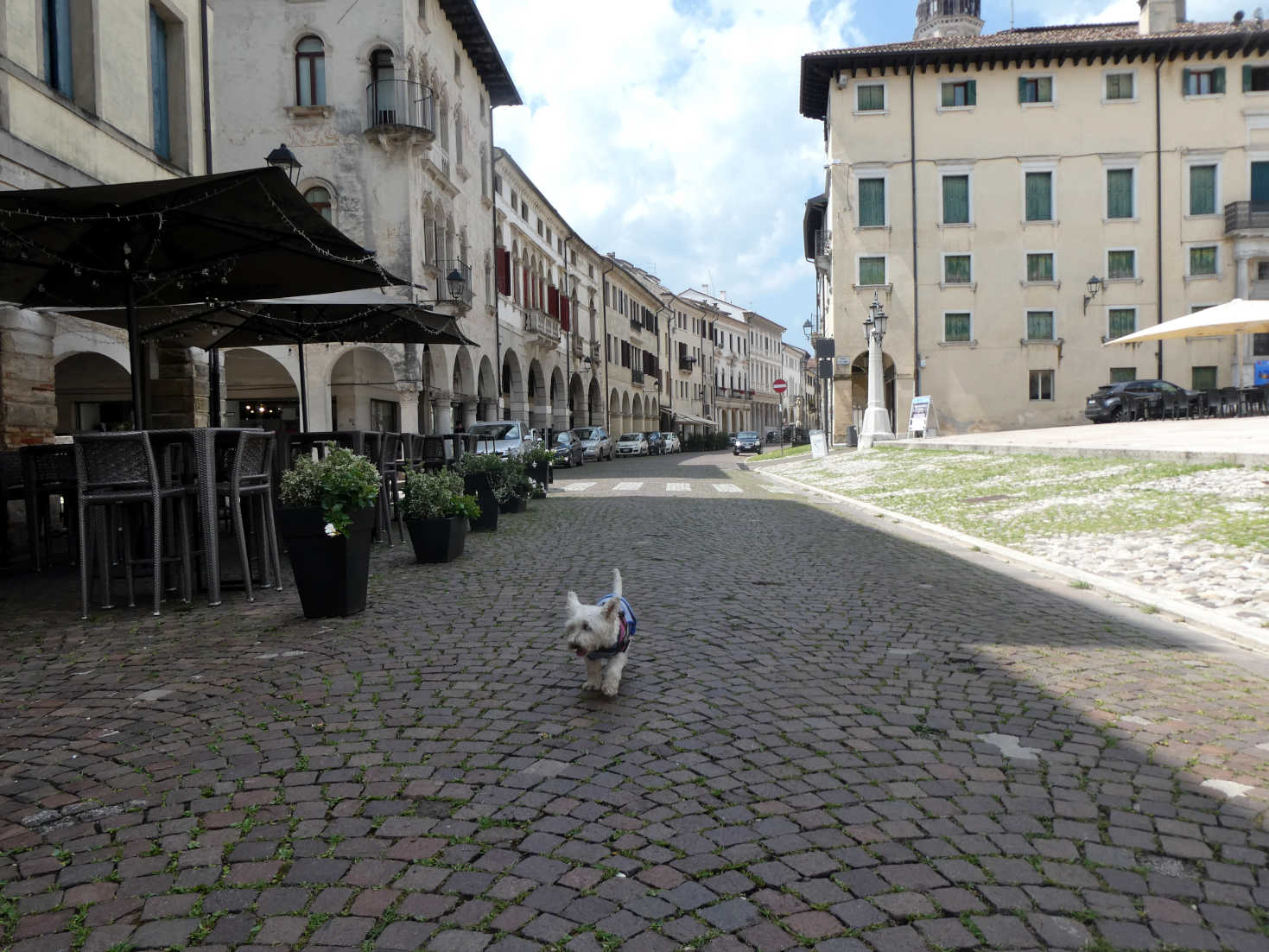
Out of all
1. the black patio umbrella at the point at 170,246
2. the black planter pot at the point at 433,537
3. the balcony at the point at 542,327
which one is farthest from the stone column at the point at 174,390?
the balcony at the point at 542,327

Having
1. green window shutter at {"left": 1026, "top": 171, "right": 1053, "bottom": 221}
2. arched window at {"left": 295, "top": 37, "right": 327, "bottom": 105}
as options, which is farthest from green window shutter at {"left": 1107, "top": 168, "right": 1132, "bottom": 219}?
arched window at {"left": 295, "top": 37, "right": 327, "bottom": 105}

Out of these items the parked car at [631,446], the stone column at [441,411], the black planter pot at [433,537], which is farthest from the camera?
the parked car at [631,446]

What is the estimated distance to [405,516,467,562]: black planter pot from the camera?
27.0 feet

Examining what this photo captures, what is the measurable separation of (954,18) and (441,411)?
176 feet

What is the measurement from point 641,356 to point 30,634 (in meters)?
61.3

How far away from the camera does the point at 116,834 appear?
283 cm

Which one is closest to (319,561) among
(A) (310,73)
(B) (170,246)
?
(B) (170,246)

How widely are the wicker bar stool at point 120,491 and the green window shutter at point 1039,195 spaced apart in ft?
125

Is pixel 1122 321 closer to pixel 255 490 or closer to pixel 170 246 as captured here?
pixel 170 246

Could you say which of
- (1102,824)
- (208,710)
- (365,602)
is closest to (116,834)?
(208,710)

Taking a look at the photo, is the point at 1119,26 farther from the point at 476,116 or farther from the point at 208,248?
the point at 208,248

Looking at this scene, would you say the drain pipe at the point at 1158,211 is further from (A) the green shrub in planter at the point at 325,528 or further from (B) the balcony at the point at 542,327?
(A) the green shrub in planter at the point at 325,528

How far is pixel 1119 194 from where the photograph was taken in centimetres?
3734

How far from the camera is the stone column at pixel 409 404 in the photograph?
25.8m
